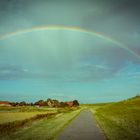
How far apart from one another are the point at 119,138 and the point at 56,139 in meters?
3.61

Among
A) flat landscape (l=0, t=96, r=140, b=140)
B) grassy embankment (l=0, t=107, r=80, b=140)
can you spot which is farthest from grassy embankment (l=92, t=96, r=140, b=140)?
grassy embankment (l=0, t=107, r=80, b=140)

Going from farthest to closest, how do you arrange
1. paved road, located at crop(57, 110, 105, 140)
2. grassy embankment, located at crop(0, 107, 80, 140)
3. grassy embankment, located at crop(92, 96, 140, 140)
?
1. grassy embankment, located at crop(0, 107, 80, 140)
2. grassy embankment, located at crop(92, 96, 140, 140)
3. paved road, located at crop(57, 110, 105, 140)

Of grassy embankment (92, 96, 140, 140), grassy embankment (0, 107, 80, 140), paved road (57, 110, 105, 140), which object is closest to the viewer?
paved road (57, 110, 105, 140)

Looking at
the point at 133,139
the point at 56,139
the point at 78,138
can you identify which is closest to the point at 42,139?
the point at 56,139

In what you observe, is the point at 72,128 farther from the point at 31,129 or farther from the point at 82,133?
the point at 82,133

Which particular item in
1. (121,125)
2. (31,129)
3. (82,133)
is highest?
(121,125)

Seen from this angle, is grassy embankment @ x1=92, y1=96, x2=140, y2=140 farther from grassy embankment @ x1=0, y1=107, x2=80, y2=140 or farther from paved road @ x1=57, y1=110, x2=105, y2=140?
grassy embankment @ x1=0, y1=107, x2=80, y2=140

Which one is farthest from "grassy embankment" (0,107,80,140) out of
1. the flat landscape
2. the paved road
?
the paved road

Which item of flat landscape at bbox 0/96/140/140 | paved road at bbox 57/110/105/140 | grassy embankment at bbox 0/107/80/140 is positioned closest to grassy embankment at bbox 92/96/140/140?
flat landscape at bbox 0/96/140/140

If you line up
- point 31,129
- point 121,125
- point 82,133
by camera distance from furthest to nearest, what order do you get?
point 121,125 → point 31,129 → point 82,133

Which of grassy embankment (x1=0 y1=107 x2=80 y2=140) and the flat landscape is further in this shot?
grassy embankment (x1=0 y1=107 x2=80 y2=140)

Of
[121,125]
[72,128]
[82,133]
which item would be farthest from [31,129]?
[121,125]

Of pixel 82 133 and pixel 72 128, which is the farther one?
pixel 72 128

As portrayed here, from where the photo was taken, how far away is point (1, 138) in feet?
59.7
